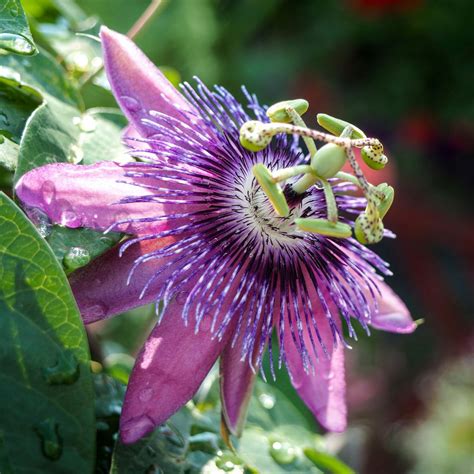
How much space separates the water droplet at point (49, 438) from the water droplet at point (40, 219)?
0.16 meters

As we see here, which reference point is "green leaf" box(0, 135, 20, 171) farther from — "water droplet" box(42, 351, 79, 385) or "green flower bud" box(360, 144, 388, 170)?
"green flower bud" box(360, 144, 388, 170)

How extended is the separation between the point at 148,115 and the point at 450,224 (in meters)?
3.15

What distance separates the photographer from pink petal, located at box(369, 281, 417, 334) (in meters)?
0.80

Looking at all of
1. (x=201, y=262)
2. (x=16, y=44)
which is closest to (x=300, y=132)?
(x=201, y=262)

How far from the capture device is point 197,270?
28.1 inches

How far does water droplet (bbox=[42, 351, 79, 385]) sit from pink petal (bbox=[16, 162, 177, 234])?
115 mm

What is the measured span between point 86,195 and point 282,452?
39 cm

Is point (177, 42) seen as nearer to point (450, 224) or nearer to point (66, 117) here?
point (450, 224)

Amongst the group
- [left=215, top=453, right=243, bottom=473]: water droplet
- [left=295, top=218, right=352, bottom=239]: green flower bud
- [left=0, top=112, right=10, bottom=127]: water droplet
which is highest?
[left=0, top=112, right=10, bottom=127]: water droplet

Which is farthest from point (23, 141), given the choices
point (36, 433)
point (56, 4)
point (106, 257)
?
point (56, 4)

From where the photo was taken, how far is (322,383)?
0.76m

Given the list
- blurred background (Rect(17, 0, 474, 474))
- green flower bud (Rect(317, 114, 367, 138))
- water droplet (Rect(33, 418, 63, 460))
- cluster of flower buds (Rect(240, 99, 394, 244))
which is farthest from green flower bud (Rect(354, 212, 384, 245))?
blurred background (Rect(17, 0, 474, 474))

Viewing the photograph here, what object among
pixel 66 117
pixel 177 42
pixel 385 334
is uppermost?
pixel 66 117

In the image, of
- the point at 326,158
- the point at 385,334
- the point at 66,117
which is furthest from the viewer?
the point at 385,334
